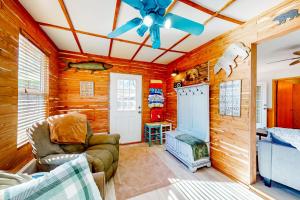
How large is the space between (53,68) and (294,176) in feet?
14.5

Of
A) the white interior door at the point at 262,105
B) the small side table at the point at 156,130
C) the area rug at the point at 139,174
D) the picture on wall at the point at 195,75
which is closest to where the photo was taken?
the area rug at the point at 139,174

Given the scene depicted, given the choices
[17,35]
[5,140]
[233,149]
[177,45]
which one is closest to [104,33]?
[17,35]

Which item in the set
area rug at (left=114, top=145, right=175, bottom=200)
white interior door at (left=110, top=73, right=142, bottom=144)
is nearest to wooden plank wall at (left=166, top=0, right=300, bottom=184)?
area rug at (left=114, top=145, right=175, bottom=200)

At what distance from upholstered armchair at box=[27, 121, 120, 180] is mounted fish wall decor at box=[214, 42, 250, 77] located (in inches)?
89.8

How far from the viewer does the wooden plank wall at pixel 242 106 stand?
1790mm

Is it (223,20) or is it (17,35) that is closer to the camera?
(17,35)

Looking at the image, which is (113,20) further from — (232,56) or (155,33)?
(232,56)

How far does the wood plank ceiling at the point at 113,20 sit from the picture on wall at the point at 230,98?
90 centimetres

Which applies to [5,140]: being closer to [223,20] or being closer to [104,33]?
[104,33]

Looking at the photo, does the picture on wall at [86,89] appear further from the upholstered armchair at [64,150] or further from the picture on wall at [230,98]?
the picture on wall at [230,98]

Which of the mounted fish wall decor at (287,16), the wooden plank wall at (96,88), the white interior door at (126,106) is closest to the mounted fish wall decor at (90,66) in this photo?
the wooden plank wall at (96,88)

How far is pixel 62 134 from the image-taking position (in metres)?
2.05

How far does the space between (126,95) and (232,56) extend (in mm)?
2690

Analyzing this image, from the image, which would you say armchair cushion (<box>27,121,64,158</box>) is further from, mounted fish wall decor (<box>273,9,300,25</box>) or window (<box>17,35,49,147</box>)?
mounted fish wall decor (<box>273,9,300,25</box>)
